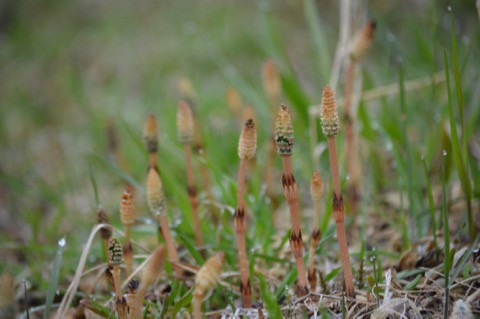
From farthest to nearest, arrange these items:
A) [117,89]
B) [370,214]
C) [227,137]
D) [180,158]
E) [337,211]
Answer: [117,89], [227,137], [180,158], [370,214], [337,211]

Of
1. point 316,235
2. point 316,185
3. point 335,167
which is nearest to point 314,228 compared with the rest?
point 316,235

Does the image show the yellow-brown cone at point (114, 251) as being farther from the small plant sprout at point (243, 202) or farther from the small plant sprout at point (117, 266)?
the small plant sprout at point (243, 202)

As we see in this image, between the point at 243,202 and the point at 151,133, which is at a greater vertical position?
the point at 151,133

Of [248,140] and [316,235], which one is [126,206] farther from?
[316,235]

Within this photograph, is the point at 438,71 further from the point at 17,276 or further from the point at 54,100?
the point at 54,100

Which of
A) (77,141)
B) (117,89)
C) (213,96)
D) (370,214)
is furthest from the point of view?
(117,89)

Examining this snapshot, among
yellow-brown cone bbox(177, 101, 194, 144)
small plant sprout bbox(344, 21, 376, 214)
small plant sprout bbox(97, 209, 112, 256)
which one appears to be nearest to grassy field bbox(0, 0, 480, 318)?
small plant sprout bbox(344, 21, 376, 214)

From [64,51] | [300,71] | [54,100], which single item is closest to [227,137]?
[300,71]
